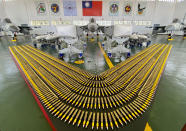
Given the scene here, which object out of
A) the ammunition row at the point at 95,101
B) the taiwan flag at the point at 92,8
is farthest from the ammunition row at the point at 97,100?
the taiwan flag at the point at 92,8

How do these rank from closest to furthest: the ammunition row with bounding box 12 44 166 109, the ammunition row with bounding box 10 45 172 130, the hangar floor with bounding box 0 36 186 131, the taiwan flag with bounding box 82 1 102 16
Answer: the ammunition row with bounding box 10 45 172 130
the hangar floor with bounding box 0 36 186 131
the ammunition row with bounding box 12 44 166 109
the taiwan flag with bounding box 82 1 102 16

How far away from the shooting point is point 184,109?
73.3 inches

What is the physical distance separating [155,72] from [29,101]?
10.6ft

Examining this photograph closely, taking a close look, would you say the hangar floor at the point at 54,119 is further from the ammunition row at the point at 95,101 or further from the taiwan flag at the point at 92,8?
the taiwan flag at the point at 92,8

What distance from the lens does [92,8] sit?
44.5 feet

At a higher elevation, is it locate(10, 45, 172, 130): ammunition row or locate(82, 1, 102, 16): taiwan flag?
locate(82, 1, 102, 16): taiwan flag

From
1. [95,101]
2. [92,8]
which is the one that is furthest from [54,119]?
[92,8]

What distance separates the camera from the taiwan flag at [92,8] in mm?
13344

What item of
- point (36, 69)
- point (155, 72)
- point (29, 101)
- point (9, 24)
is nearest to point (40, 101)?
point (29, 101)

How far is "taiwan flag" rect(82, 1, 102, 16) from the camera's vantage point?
13344mm

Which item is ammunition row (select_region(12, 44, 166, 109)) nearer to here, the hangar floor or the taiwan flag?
the hangar floor

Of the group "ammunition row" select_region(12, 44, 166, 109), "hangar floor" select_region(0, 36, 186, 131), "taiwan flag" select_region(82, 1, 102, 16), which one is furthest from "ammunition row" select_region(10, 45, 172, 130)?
"taiwan flag" select_region(82, 1, 102, 16)

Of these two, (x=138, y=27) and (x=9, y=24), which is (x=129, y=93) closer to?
(x=9, y=24)

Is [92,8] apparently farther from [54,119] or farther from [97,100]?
[54,119]
